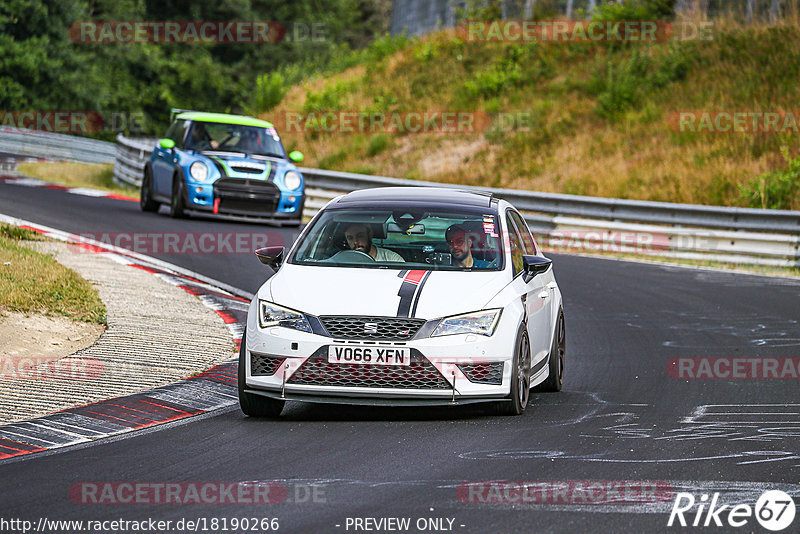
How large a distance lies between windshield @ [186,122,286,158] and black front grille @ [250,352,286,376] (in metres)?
13.7

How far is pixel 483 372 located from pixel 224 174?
1339cm

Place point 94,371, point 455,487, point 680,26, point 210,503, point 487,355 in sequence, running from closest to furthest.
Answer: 1. point 210,503
2. point 455,487
3. point 487,355
4. point 94,371
5. point 680,26

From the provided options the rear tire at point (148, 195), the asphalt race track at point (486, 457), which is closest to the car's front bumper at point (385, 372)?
the asphalt race track at point (486, 457)

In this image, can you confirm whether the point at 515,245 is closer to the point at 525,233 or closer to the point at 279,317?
the point at 525,233

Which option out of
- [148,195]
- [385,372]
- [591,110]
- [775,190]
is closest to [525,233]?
[385,372]

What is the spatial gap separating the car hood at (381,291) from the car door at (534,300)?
312 mm

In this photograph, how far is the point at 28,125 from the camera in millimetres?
49250

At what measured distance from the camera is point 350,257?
9.02 m

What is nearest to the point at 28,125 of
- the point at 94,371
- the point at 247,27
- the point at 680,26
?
the point at 247,27

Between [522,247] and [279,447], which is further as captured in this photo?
[522,247]

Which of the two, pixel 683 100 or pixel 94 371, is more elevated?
pixel 683 100

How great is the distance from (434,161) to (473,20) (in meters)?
9.31

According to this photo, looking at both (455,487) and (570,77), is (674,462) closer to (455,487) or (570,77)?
(455,487)

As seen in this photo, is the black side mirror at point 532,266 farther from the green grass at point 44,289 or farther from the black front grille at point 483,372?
the green grass at point 44,289
